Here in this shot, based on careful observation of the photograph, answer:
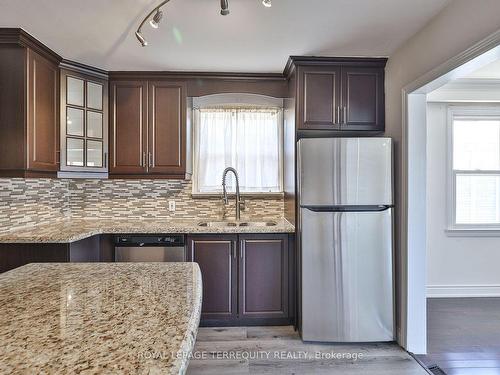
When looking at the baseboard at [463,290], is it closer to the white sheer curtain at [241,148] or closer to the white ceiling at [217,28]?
the white sheer curtain at [241,148]

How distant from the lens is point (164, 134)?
3.23 m

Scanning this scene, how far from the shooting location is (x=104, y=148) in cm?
320

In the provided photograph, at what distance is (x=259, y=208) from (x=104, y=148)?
1657mm

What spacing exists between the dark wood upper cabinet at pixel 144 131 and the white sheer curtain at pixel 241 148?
0.38 m

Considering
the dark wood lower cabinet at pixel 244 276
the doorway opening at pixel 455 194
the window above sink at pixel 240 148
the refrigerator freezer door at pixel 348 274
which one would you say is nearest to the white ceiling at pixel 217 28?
the window above sink at pixel 240 148

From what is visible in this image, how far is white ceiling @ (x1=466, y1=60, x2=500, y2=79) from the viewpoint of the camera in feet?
10.5

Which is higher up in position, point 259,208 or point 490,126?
point 490,126

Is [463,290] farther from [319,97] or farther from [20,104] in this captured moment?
[20,104]

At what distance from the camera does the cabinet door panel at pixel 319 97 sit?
115 inches

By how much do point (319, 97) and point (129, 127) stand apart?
1.81 meters

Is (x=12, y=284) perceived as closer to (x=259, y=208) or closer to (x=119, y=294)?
(x=119, y=294)

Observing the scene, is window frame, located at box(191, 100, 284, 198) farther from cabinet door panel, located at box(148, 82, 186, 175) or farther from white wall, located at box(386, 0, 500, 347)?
white wall, located at box(386, 0, 500, 347)

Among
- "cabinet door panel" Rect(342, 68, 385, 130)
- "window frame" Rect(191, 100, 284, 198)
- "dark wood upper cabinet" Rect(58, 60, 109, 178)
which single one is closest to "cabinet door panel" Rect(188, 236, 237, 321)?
"window frame" Rect(191, 100, 284, 198)

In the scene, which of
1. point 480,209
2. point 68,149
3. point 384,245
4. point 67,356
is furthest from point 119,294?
point 480,209
